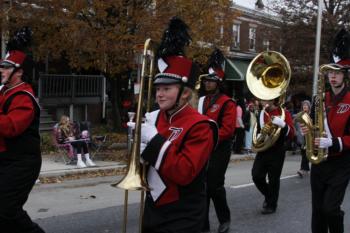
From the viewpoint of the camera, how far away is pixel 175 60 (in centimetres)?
348

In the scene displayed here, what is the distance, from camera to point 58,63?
758 inches

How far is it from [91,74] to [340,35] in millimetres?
16336

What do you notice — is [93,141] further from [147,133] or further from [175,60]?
[147,133]

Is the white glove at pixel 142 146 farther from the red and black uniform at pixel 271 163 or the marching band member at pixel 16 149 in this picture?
the red and black uniform at pixel 271 163

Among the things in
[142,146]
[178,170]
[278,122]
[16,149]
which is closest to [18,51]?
[16,149]

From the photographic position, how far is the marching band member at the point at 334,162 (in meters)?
4.98

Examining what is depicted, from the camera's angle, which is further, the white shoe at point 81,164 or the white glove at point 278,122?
the white shoe at point 81,164

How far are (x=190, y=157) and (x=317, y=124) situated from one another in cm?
225

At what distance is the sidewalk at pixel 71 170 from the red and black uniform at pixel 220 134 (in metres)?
5.10

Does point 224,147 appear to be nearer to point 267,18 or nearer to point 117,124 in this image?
point 117,124

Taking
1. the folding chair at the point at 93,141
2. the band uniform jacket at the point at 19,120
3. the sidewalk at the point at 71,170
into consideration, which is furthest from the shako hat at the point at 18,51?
the folding chair at the point at 93,141

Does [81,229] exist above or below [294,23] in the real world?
below

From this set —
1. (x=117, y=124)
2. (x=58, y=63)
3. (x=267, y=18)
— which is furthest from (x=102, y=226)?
(x=267, y=18)

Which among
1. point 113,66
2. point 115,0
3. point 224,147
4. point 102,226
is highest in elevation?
point 115,0
